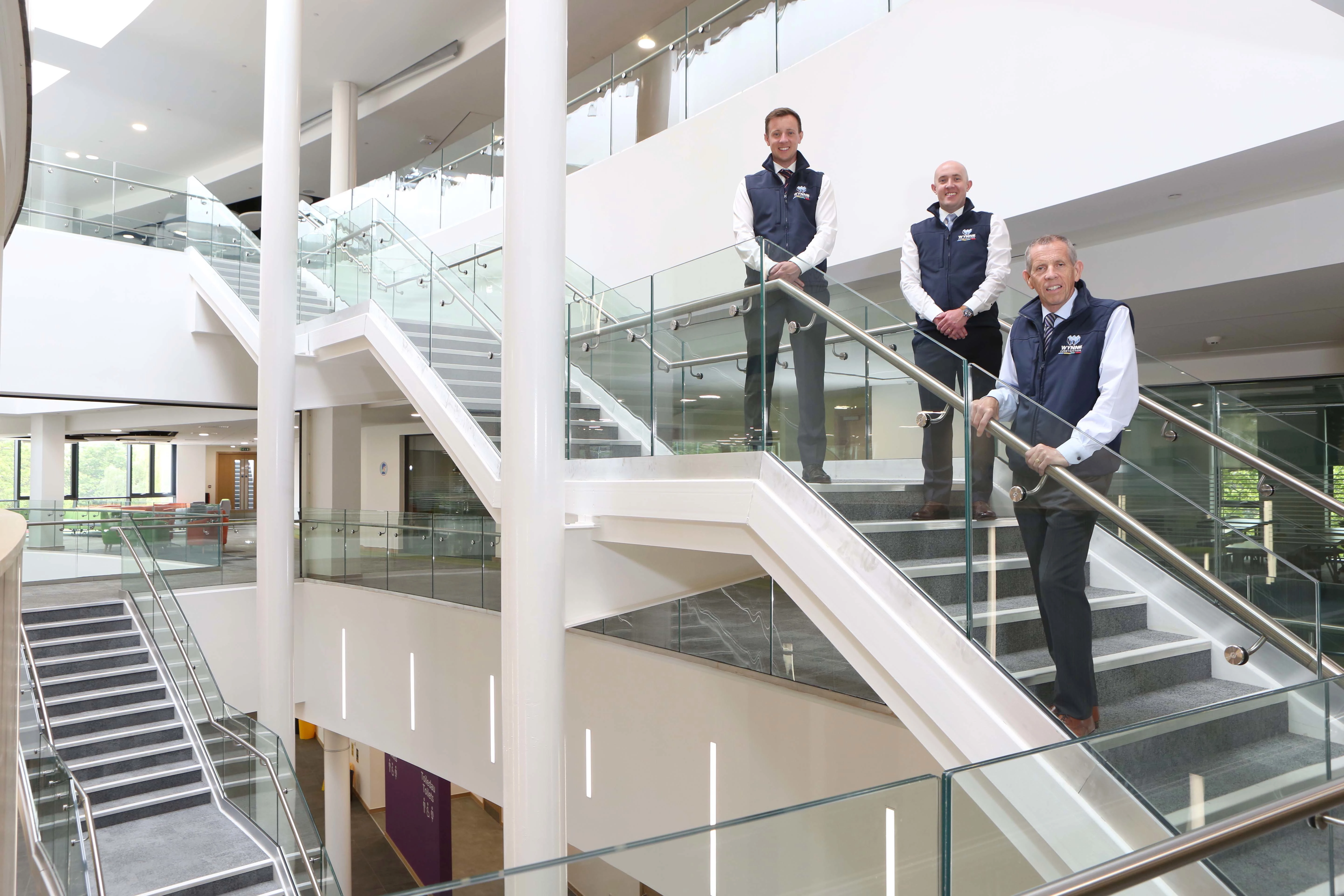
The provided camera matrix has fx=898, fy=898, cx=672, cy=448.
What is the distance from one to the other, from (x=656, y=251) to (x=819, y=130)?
2.12 m

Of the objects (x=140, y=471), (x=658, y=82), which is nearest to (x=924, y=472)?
(x=658, y=82)

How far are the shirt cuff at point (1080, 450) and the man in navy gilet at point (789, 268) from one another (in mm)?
1122

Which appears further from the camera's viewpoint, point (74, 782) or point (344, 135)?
point (344, 135)

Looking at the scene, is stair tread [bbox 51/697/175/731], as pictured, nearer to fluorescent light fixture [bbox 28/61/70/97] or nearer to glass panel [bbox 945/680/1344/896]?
glass panel [bbox 945/680/1344/896]

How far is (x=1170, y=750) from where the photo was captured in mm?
1963

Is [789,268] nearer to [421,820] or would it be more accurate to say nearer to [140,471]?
[421,820]

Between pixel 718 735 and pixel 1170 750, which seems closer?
pixel 1170 750

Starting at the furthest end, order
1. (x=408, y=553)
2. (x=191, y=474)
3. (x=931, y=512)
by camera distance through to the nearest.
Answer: (x=191, y=474) < (x=408, y=553) < (x=931, y=512)

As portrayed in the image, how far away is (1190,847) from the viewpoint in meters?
1.48

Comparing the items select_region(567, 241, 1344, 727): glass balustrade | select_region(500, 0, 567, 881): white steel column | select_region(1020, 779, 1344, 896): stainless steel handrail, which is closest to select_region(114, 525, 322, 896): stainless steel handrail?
select_region(500, 0, 567, 881): white steel column

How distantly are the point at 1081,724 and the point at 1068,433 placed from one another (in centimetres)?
93

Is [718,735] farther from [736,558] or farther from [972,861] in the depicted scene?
[972,861]

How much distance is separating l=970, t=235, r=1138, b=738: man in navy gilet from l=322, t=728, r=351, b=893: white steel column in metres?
9.99

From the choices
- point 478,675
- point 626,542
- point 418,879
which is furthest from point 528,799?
point 418,879
